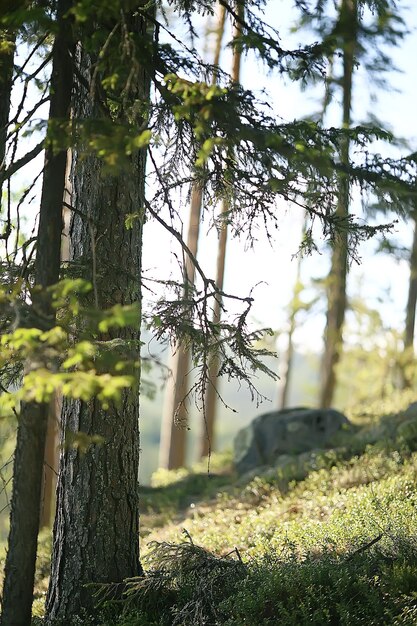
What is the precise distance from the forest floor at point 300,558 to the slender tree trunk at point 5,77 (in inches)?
152

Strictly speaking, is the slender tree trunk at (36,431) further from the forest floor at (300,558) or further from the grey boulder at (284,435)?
Result: the grey boulder at (284,435)

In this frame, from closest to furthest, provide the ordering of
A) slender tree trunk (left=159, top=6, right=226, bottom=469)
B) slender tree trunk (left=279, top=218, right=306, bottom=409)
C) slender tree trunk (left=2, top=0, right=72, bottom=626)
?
slender tree trunk (left=2, top=0, right=72, bottom=626) < slender tree trunk (left=159, top=6, right=226, bottom=469) < slender tree trunk (left=279, top=218, right=306, bottom=409)

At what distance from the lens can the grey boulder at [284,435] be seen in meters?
14.7

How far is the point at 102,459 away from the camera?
6586mm

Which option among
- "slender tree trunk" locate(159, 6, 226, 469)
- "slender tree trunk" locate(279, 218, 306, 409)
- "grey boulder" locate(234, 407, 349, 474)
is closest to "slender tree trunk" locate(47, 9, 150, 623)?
"grey boulder" locate(234, 407, 349, 474)

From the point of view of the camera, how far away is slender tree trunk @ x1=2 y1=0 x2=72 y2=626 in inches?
212

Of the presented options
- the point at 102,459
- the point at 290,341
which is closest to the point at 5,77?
the point at 102,459

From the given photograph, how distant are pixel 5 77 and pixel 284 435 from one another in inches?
407

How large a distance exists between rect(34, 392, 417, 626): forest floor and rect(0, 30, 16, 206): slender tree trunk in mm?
3865

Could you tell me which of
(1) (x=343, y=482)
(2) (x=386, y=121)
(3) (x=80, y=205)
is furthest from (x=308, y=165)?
(2) (x=386, y=121)

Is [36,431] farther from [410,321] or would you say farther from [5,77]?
[410,321]

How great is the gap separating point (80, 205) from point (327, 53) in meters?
2.63

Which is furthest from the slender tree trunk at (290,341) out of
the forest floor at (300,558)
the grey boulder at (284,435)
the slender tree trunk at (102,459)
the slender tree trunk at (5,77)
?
the slender tree trunk at (5,77)

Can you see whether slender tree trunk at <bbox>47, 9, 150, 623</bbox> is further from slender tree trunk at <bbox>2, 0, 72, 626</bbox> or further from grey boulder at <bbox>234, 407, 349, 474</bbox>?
grey boulder at <bbox>234, 407, 349, 474</bbox>
